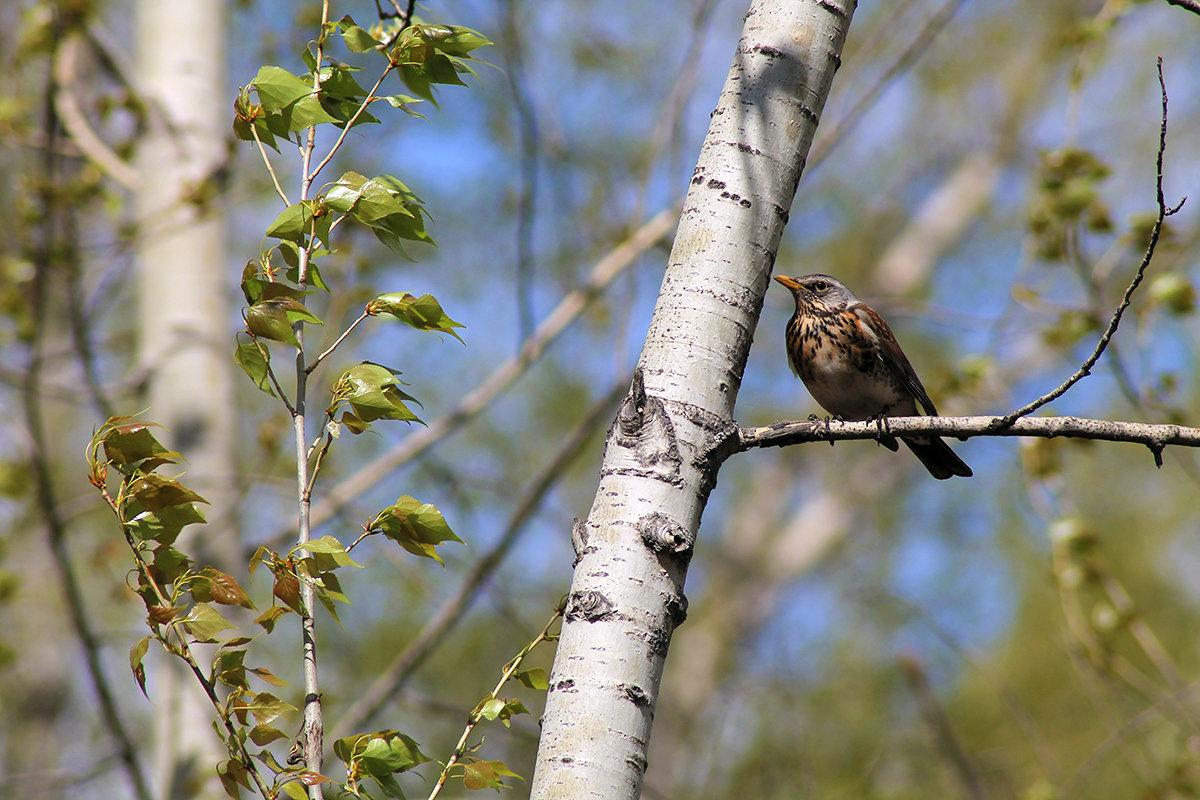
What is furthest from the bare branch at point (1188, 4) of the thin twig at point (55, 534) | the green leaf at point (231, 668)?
the thin twig at point (55, 534)

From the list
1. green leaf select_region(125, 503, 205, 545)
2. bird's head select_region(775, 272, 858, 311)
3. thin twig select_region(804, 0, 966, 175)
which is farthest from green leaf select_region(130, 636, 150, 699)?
bird's head select_region(775, 272, 858, 311)

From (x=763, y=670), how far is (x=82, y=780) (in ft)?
24.4

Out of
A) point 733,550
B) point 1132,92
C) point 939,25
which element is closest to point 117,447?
point 939,25

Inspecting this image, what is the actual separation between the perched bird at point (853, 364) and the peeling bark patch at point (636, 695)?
3083 mm

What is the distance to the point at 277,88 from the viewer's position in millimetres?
1653

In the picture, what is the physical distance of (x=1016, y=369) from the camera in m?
10.1

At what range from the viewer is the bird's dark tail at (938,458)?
421 cm

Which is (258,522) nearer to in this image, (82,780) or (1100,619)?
(82,780)

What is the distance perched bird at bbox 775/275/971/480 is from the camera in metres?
4.50

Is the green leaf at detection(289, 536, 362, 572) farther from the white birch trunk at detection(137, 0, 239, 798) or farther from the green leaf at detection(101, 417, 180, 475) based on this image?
the white birch trunk at detection(137, 0, 239, 798)

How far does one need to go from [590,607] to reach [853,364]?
3150mm

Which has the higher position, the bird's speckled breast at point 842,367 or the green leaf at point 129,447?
the bird's speckled breast at point 842,367

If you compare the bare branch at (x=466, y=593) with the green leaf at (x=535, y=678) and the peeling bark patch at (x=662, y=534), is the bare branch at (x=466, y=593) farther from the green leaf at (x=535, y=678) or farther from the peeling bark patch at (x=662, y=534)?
the peeling bark patch at (x=662, y=534)

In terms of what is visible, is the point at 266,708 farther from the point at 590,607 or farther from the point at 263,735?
the point at 590,607
